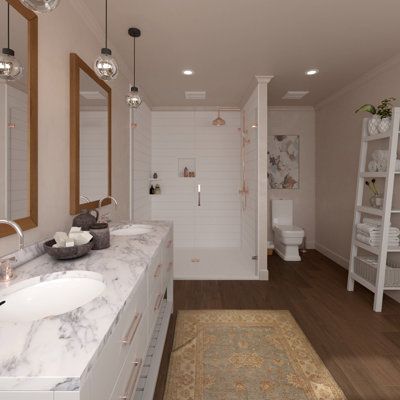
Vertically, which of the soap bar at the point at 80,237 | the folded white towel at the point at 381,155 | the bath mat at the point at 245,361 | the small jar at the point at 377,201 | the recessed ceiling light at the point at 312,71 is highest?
the recessed ceiling light at the point at 312,71

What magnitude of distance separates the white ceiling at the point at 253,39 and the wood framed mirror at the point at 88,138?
57 centimetres

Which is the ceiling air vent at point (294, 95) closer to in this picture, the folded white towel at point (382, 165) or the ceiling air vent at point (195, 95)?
the ceiling air vent at point (195, 95)

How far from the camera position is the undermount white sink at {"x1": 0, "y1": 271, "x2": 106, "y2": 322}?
1049 mm

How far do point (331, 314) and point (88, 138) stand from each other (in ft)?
8.96

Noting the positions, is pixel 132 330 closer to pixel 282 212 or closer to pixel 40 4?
pixel 40 4

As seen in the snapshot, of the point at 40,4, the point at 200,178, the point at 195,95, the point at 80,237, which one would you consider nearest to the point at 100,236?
the point at 80,237

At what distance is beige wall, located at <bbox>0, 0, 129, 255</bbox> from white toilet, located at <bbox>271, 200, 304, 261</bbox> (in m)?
3.47

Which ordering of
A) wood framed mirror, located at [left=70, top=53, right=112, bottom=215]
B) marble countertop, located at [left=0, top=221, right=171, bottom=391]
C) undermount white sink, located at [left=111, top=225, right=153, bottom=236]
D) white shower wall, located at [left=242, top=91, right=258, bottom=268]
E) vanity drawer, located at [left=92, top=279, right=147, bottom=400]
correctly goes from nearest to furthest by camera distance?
marble countertop, located at [left=0, top=221, right=171, bottom=391]
vanity drawer, located at [left=92, top=279, right=147, bottom=400]
wood framed mirror, located at [left=70, top=53, right=112, bottom=215]
undermount white sink, located at [left=111, top=225, right=153, bottom=236]
white shower wall, located at [left=242, top=91, right=258, bottom=268]

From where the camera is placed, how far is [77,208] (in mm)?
2141

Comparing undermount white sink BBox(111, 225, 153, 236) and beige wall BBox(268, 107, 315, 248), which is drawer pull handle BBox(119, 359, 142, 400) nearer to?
undermount white sink BBox(111, 225, 153, 236)

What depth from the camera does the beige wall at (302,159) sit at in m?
5.35

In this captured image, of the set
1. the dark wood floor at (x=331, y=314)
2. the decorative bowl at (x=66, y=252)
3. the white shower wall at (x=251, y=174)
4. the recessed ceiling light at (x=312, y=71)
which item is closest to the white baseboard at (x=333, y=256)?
the dark wood floor at (x=331, y=314)

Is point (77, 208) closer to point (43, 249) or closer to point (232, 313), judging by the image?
point (43, 249)

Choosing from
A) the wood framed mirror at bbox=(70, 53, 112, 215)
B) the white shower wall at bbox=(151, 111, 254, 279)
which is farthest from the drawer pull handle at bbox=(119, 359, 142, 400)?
the white shower wall at bbox=(151, 111, 254, 279)
